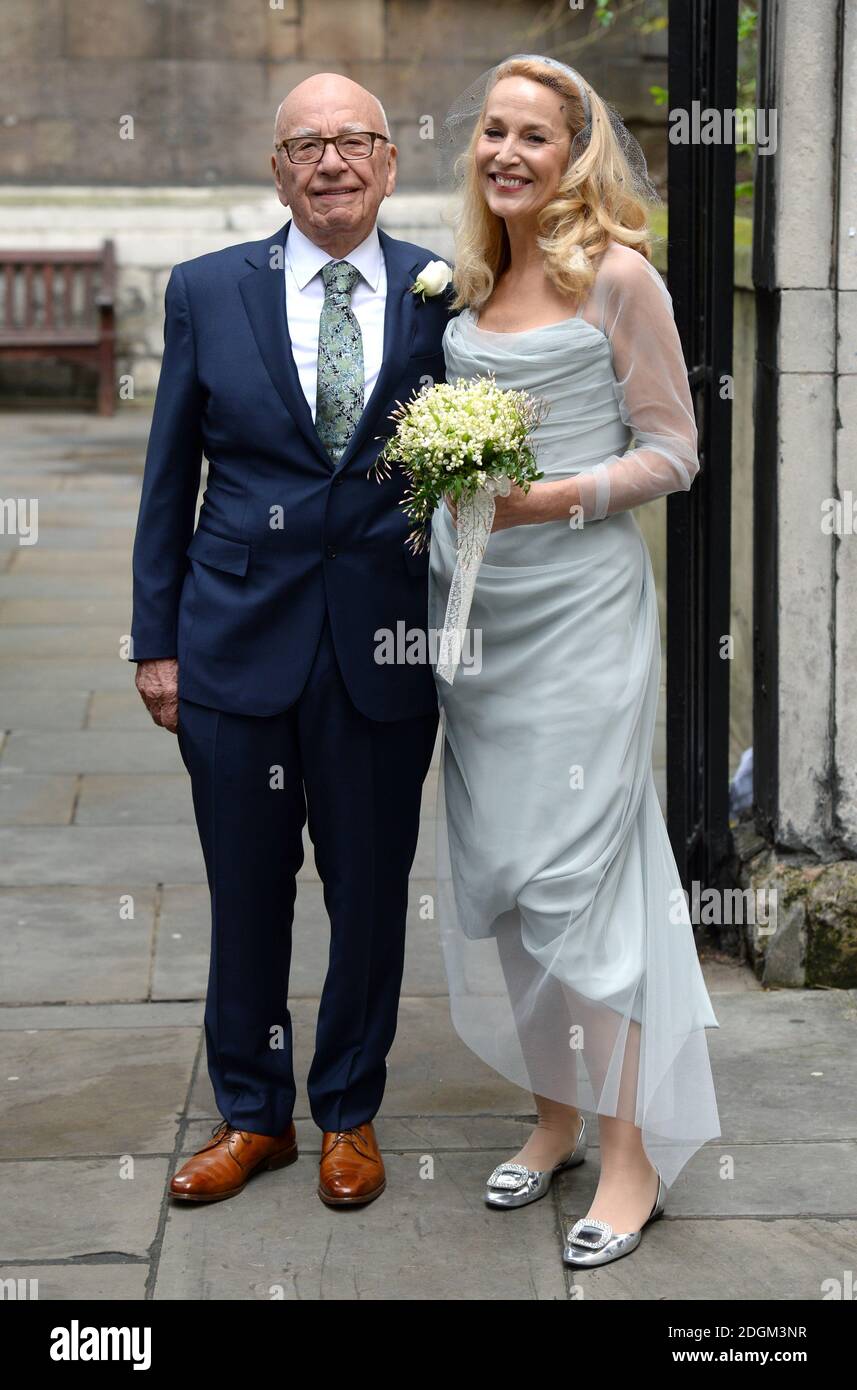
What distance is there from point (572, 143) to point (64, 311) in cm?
1243

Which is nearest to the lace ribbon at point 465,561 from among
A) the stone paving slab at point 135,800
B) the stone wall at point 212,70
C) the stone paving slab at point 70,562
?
the stone paving slab at point 135,800

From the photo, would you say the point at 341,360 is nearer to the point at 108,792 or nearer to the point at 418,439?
the point at 418,439

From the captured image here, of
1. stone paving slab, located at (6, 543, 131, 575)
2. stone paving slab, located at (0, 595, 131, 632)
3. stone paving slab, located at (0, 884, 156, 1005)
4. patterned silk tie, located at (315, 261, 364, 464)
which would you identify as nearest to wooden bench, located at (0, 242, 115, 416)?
stone paving slab, located at (6, 543, 131, 575)

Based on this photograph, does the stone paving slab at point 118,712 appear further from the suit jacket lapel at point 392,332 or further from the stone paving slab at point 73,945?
the suit jacket lapel at point 392,332

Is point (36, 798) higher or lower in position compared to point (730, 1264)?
higher

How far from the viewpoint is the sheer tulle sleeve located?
340 centimetres

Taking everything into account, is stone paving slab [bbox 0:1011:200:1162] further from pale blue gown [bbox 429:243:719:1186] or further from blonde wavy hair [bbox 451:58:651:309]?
blonde wavy hair [bbox 451:58:651:309]

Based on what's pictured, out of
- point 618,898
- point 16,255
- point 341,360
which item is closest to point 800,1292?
point 618,898

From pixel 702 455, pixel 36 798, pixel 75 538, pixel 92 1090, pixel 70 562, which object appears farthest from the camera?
pixel 75 538

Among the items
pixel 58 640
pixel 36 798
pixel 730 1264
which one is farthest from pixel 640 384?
pixel 58 640

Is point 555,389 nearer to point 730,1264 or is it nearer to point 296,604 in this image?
point 296,604

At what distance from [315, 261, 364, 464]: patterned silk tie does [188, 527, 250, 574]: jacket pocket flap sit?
9.6 inches

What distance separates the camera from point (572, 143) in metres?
3.45

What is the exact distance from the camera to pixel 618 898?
11.8 feet
